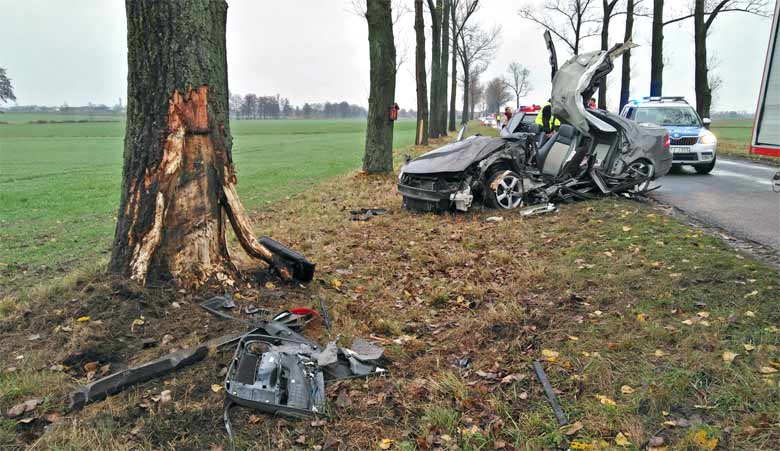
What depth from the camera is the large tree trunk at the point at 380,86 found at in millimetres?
13742

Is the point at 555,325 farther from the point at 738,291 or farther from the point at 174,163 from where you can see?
the point at 174,163

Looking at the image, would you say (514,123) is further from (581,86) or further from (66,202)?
(66,202)

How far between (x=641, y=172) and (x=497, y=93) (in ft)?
326

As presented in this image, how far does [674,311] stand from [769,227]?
4532 millimetres

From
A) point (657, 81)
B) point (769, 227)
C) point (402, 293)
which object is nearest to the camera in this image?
point (402, 293)

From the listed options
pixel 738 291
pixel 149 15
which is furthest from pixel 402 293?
pixel 149 15

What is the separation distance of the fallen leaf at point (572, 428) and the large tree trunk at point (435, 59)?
89.6 feet

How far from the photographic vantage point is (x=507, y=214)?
884 cm

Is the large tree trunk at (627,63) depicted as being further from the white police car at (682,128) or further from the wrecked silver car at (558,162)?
the wrecked silver car at (558,162)

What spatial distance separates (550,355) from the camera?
3738 mm

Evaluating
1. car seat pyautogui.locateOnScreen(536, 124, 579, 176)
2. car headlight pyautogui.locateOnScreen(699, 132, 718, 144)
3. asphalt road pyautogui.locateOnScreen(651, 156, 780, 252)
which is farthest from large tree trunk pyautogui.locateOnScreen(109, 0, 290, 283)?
car headlight pyautogui.locateOnScreen(699, 132, 718, 144)

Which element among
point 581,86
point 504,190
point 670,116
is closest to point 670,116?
point 670,116

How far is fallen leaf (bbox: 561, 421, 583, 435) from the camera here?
9.50 ft

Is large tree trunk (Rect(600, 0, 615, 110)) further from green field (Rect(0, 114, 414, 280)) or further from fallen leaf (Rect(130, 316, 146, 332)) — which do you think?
fallen leaf (Rect(130, 316, 146, 332))
